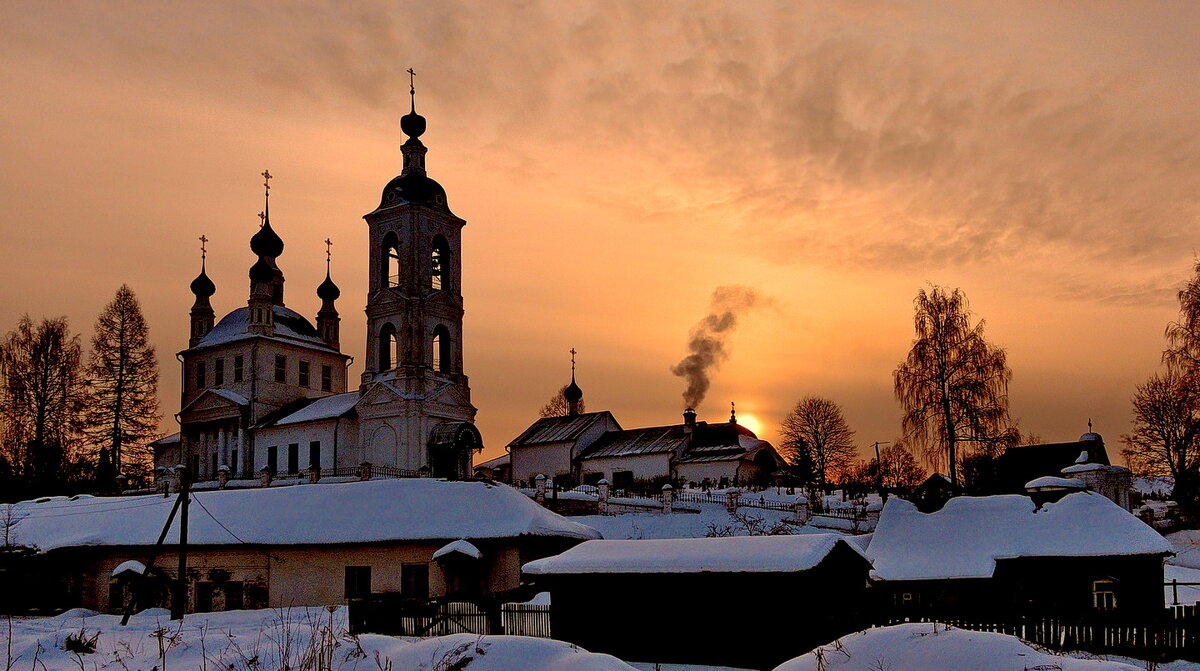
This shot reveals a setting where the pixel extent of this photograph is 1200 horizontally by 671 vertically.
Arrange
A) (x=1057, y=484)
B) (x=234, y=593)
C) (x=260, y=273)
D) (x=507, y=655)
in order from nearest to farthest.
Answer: (x=507, y=655) → (x=1057, y=484) → (x=234, y=593) → (x=260, y=273)

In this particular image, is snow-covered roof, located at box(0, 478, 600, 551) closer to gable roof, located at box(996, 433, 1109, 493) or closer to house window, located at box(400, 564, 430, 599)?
house window, located at box(400, 564, 430, 599)

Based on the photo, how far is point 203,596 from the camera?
32.8 metres

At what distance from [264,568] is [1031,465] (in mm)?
32664

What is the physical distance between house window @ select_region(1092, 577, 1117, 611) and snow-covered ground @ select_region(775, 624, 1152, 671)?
54.9 ft

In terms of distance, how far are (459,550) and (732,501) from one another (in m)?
17.4

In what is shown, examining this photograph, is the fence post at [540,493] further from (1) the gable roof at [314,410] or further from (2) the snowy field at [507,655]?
(2) the snowy field at [507,655]

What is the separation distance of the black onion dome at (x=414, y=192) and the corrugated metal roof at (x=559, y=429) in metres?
16.0

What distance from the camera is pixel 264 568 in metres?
32.7

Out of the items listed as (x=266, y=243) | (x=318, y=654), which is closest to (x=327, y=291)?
(x=266, y=243)

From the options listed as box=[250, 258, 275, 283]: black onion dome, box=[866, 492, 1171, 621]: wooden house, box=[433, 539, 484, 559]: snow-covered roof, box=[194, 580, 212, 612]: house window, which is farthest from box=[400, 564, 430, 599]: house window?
box=[250, 258, 275, 283]: black onion dome

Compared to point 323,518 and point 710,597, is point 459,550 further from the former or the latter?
point 710,597

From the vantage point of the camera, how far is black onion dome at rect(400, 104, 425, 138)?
57.1 metres

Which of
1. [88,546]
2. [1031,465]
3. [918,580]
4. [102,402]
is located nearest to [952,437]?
[1031,465]

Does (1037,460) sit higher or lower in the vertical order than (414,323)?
lower
